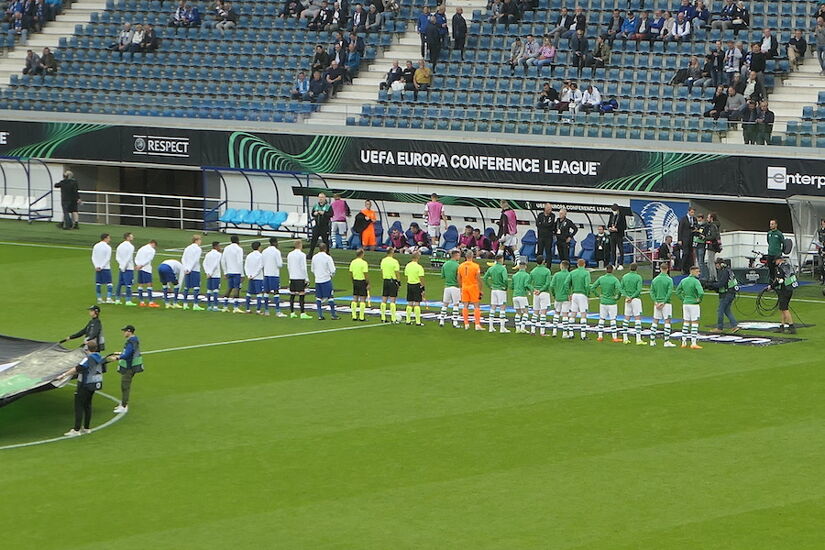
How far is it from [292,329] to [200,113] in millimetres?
18416

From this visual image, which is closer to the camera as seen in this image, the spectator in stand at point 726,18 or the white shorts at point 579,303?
the white shorts at point 579,303

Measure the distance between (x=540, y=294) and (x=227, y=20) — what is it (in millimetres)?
23665

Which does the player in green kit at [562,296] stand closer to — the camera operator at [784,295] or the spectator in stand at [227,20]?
the camera operator at [784,295]

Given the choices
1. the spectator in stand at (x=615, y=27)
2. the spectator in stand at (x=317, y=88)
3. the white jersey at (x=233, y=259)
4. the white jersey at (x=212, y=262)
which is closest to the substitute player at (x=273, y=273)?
the white jersey at (x=233, y=259)

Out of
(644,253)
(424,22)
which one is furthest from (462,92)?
(644,253)

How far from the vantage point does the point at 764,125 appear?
128 ft

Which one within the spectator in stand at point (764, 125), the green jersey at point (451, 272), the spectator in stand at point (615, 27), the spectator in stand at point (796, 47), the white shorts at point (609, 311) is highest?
the spectator in stand at point (615, 27)

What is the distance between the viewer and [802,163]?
1505 inches

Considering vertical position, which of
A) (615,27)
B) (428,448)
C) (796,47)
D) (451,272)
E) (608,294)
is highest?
(615,27)

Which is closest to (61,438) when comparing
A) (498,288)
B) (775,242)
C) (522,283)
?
(522,283)

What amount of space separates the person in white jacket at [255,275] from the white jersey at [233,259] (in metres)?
0.61

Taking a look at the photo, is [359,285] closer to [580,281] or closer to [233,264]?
[233,264]

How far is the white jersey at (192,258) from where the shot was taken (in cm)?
3322

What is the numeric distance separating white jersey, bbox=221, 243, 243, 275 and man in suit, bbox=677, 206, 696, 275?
37.0ft
